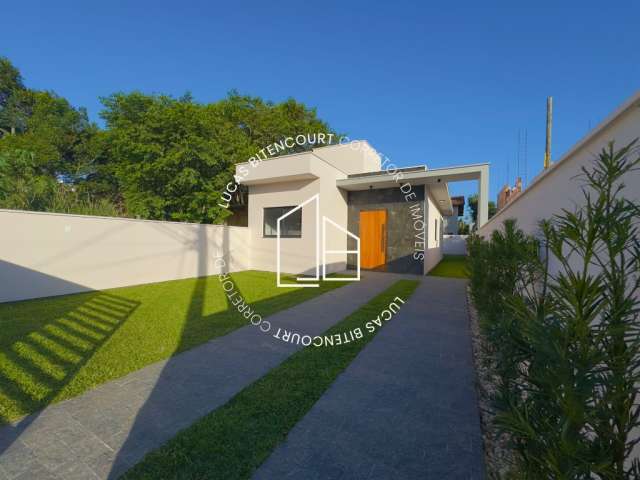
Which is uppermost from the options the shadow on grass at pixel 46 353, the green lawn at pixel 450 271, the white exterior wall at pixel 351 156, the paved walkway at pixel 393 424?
the white exterior wall at pixel 351 156

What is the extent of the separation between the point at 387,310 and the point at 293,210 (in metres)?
→ 5.93

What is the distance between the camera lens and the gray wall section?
1073 cm

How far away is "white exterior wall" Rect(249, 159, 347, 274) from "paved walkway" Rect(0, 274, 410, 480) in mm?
6716

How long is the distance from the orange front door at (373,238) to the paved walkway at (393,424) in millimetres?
7665

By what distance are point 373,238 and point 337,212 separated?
77.8 inches

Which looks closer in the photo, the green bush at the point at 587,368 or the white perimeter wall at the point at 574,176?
the green bush at the point at 587,368

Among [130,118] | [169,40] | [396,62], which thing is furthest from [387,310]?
[130,118]

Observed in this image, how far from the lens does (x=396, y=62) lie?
31.8ft

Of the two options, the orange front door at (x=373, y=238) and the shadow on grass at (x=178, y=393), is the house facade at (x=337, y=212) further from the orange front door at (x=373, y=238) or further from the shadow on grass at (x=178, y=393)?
the shadow on grass at (x=178, y=393)

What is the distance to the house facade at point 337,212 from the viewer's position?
10.1m

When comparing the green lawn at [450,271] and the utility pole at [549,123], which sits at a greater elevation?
the utility pole at [549,123]

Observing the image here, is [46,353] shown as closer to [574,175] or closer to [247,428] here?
[247,428]

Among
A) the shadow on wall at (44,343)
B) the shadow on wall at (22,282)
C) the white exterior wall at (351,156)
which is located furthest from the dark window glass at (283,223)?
the shadow on wall at (22,282)

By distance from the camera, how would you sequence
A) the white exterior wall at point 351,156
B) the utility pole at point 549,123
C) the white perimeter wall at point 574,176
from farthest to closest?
the white exterior wall at point 351,156 → the utility pole at point 549,123 → the white perimeter wall at point 574,176
